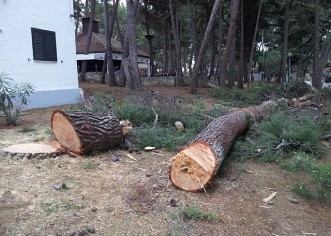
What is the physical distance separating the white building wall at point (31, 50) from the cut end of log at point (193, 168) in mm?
6706

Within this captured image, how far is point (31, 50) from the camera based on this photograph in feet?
31.0

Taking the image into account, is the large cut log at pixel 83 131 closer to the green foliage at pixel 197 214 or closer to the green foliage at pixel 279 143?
the green foliage at pixel 279 143

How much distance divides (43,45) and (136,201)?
7.85 metres

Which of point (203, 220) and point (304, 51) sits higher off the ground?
point (304, 51)

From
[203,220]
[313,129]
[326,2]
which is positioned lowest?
[203,220]

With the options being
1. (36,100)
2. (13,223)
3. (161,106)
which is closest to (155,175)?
(13,223)

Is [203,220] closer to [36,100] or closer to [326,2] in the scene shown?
[36,100]

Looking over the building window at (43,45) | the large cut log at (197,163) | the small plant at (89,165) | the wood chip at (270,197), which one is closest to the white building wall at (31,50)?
the building window at (43,45)

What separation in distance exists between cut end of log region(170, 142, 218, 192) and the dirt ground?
11cm

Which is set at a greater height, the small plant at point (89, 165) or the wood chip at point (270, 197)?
the small plant at point (89, 165)

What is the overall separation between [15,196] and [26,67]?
6.58 meters

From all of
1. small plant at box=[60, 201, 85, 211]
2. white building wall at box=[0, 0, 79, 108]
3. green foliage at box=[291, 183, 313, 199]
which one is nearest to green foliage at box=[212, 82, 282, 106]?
white building wall at box=[0, 0, 79, 108]

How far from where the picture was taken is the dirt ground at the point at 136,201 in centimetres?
310

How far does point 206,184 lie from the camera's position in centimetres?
389
